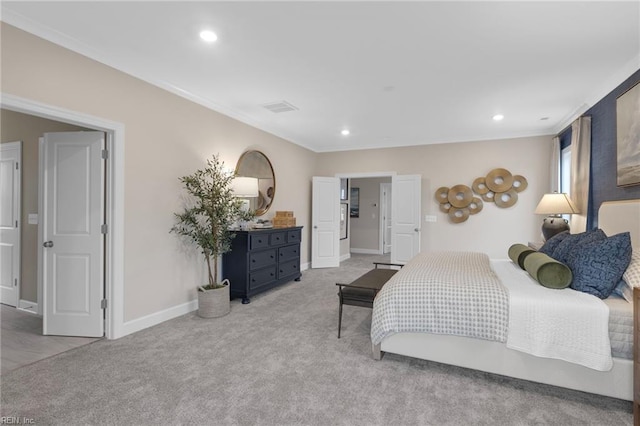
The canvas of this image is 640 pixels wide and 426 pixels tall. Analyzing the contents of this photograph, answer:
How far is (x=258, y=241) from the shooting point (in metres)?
4.29

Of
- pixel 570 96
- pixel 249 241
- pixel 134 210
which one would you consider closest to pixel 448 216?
pixel 570 96

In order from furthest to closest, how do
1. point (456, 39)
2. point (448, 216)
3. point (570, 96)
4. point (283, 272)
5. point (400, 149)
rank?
point (400, 149)
point (448, 216)
point (283, 272)
point (570, 96)
point (456, 39)

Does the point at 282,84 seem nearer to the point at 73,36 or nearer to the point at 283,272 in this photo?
the point at 73,36

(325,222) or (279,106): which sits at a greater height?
(279,106)

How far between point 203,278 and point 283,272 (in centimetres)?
127

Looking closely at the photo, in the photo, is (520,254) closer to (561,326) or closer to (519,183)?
(561,326)

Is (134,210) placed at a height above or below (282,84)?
below

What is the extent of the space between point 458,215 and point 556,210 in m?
A: 1.88

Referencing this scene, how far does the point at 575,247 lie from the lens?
8.00ft

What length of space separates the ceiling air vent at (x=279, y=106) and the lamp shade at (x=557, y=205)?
3.57m

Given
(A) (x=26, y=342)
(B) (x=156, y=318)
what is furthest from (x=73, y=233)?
(B) (x=156, y=318)

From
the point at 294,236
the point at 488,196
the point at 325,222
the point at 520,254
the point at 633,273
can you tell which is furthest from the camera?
the point at 325,222

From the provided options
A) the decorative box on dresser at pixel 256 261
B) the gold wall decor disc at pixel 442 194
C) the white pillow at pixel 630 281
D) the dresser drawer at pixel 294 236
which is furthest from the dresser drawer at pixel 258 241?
the white pillow at pixel 630 281

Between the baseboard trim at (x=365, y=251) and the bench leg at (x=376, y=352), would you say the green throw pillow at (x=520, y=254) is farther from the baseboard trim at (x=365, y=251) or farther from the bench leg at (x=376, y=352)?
the baseboard trim at (x=365, y=251)
